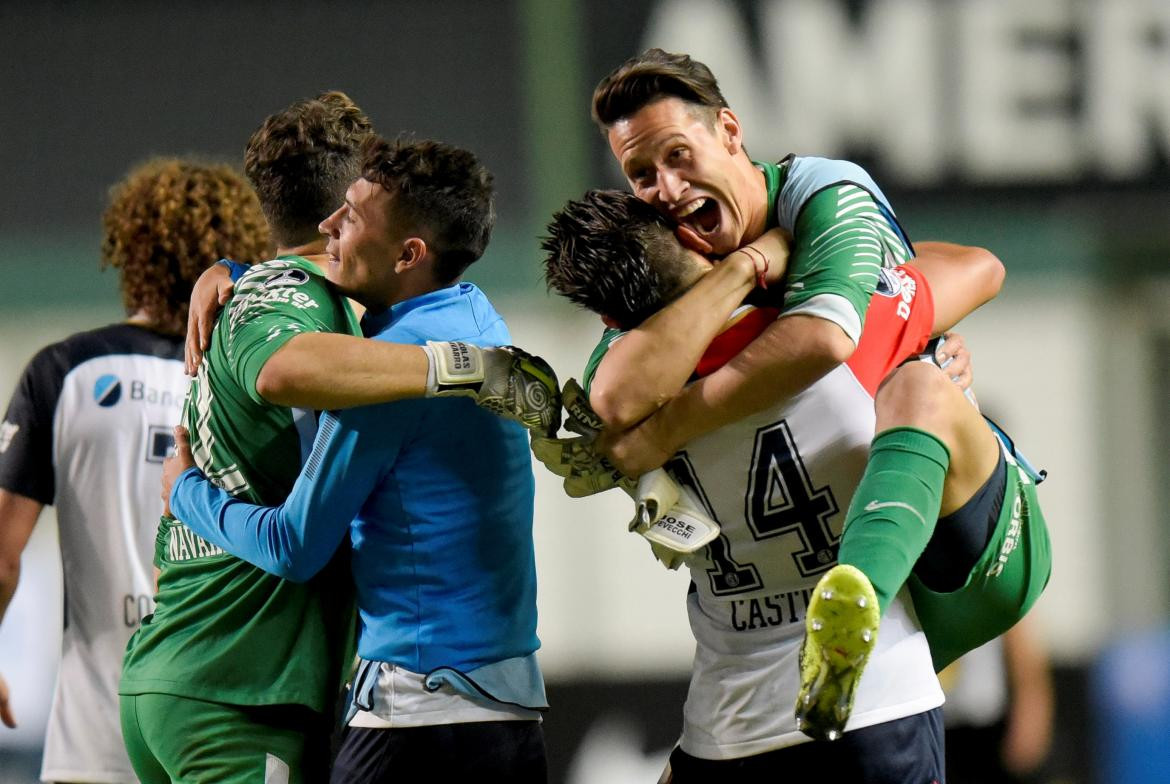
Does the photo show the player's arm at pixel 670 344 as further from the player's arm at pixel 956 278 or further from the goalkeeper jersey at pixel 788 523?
the player's arm at pixel 956 278

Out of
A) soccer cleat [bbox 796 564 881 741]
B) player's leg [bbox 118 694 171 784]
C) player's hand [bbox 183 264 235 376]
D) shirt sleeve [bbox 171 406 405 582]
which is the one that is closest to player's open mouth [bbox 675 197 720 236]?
shirt sleeve [bbox 171 406 405 582]

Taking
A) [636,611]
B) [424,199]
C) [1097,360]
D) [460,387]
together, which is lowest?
[636,611]

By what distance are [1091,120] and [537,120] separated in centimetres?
208

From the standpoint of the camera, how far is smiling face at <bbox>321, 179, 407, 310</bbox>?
240cm

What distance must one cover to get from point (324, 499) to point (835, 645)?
30.7 inches

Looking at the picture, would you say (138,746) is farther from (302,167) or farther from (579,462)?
(302,167)

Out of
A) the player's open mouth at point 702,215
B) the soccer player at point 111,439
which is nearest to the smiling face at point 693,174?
the player's open mouth at point 702,215

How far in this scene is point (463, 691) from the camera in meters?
2.31

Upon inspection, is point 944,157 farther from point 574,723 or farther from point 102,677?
point 102,677

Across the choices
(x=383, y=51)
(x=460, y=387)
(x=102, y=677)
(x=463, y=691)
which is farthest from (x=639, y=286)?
(x=383, y=51)

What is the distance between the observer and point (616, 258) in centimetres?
223

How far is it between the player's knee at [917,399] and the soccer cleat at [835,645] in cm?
27

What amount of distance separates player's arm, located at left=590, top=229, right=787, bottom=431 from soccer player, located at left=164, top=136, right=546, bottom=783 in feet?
0.86

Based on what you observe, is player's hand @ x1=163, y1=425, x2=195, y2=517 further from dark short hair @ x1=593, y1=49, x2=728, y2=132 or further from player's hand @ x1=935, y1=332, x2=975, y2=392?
player's hand @ x1=935, y1=332, x2=975, y2=392
